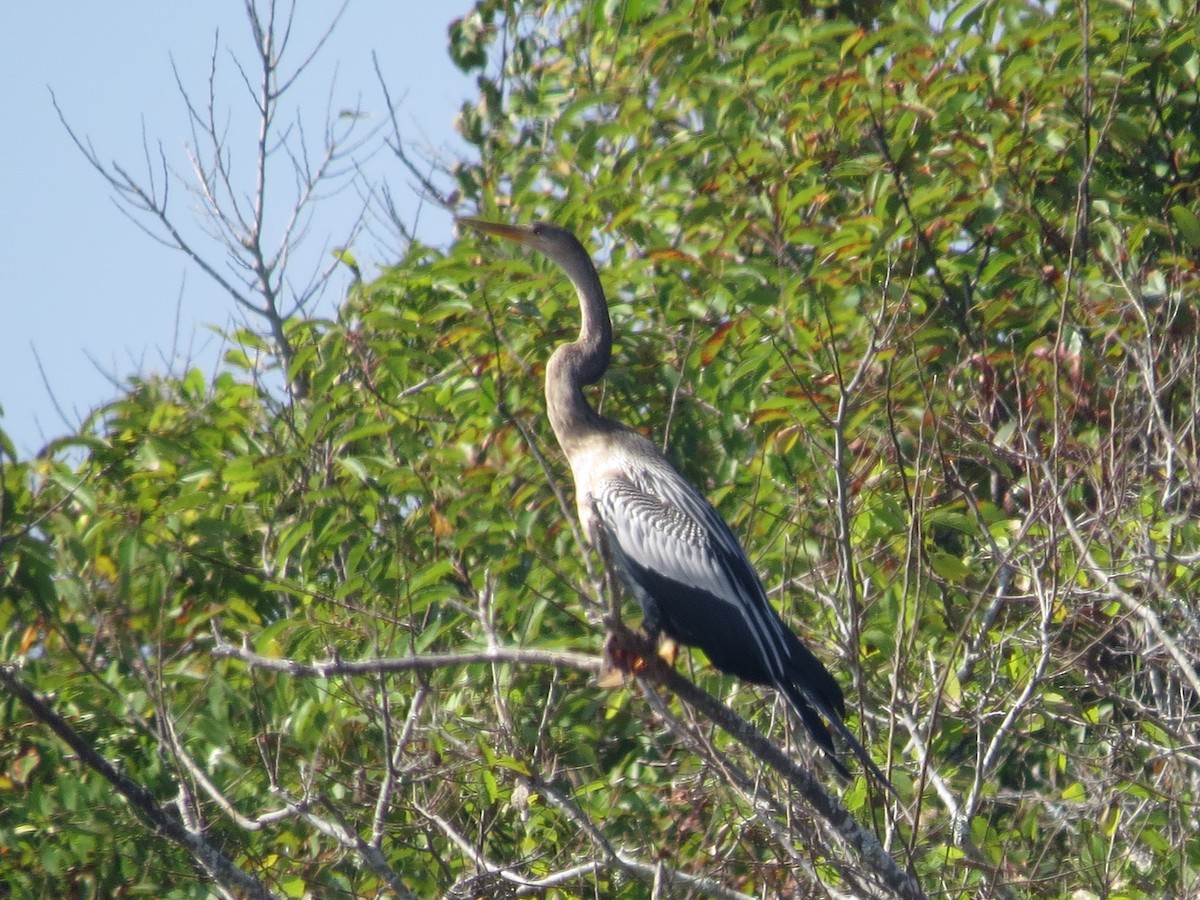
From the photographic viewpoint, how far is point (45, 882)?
4574 millimetres

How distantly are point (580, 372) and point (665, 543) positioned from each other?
2.21ft

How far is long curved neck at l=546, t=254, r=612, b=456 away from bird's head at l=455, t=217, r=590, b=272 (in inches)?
7.5

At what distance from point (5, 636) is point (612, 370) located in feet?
6.75

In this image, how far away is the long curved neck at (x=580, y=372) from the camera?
15.4 feet

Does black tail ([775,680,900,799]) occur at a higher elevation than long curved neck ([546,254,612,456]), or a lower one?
lower

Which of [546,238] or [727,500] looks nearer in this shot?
[727,500]

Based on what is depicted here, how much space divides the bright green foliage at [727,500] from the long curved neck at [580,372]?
0.13m

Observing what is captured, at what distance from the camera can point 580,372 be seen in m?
4.75

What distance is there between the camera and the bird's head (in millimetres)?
5090

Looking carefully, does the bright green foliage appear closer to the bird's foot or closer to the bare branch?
the bird's foot

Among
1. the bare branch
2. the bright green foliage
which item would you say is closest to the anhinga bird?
the bright green foliage

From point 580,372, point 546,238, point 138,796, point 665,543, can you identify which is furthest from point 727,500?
point 138,796

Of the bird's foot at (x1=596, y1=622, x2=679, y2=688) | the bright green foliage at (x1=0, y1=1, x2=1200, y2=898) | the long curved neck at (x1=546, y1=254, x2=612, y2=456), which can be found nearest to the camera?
the bird's foot at (x1=596, y1=622, x2=679, y2=688)

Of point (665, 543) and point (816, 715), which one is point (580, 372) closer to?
point (665, 543)
